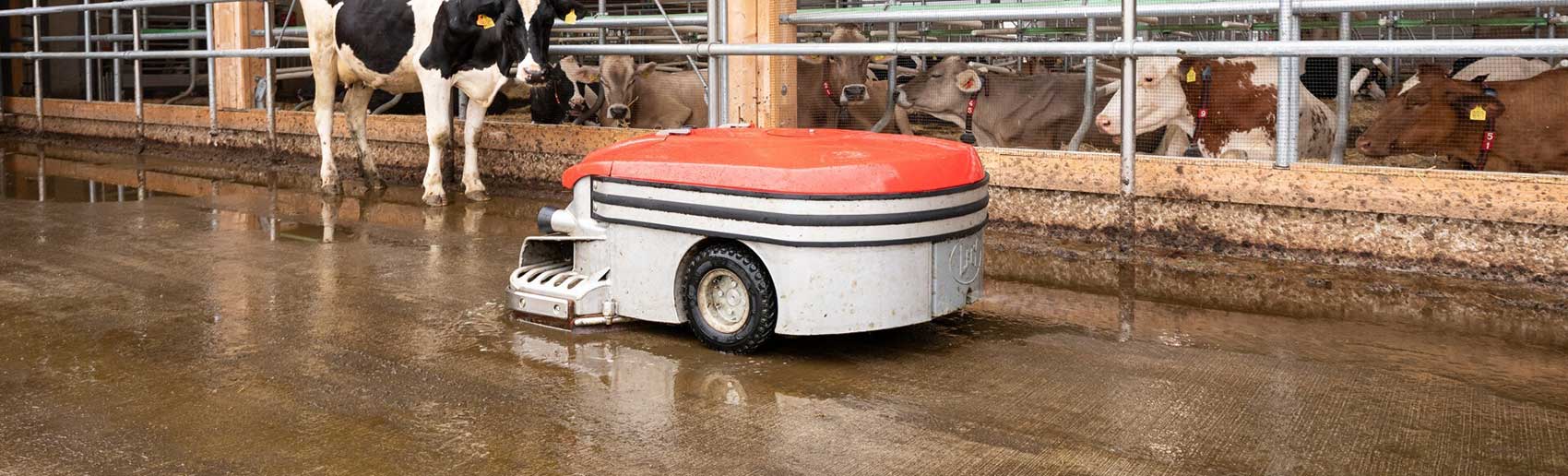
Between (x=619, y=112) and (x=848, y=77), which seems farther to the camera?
(x=619, y=112)

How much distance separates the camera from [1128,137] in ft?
22.2

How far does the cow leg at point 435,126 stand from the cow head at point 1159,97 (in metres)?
3.90

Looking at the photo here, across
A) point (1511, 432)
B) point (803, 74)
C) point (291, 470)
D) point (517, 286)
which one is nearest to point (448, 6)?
point (803, 74)

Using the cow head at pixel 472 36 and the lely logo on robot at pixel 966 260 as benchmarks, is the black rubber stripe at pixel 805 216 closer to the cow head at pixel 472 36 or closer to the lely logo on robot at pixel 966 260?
the lely logo on robot at pixel 966 260

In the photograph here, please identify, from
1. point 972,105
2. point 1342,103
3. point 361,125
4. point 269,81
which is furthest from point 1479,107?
point 269,81

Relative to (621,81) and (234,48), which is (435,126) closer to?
(621,81)

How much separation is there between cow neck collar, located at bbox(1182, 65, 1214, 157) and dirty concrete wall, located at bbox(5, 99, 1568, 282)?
130 centimetres

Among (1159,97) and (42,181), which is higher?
(1159,97)

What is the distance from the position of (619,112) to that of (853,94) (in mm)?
2490

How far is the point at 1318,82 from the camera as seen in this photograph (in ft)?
26.8

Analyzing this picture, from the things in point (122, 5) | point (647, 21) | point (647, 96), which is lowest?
point (647, 96)

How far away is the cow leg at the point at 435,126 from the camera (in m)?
8.91

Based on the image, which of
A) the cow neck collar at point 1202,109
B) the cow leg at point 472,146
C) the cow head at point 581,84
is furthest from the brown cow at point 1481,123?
the cow head at point 581,84

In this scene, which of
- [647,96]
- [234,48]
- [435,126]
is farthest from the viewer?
[234,48]
